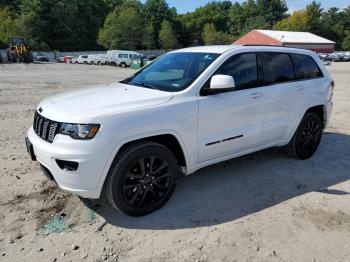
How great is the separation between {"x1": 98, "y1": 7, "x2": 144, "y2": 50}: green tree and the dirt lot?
7602cm

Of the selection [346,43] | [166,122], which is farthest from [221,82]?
[346,43]

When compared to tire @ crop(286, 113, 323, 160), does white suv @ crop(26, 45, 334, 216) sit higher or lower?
higher

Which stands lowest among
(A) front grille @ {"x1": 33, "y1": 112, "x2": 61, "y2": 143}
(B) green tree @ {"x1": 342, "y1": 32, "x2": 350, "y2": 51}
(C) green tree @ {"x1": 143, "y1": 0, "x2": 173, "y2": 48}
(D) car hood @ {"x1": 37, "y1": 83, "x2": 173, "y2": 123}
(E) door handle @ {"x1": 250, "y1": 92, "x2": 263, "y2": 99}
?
(B) green tree @ {"x1": 342, "y1": 32, "x2": 350, "y2": 51}

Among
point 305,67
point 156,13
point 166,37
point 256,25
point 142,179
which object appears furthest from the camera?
point 156,13

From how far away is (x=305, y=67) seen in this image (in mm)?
5785

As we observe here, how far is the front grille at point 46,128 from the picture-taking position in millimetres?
3709

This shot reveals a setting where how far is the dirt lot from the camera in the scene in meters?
3.46

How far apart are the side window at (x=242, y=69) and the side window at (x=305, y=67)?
1.01 metres

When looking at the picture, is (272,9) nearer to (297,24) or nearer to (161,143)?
(297,24)

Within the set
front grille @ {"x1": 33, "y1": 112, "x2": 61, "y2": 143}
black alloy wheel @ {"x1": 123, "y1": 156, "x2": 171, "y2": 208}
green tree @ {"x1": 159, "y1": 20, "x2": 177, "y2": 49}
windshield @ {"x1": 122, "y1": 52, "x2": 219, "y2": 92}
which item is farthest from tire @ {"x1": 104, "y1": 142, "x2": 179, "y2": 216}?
green tree @ {"x1": 159, "y1": 20, "x2": 177, "y2": 49}

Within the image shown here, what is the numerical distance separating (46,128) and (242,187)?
2.55 metres

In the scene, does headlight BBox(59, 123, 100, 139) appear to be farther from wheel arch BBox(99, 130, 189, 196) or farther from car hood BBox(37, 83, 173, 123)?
wheel arch BBox(99, 130, 189, 196)

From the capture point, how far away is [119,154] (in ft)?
12.3

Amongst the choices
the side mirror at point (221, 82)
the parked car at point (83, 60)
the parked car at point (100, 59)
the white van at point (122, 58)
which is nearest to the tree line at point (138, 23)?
the parked car at point (83, 60)
